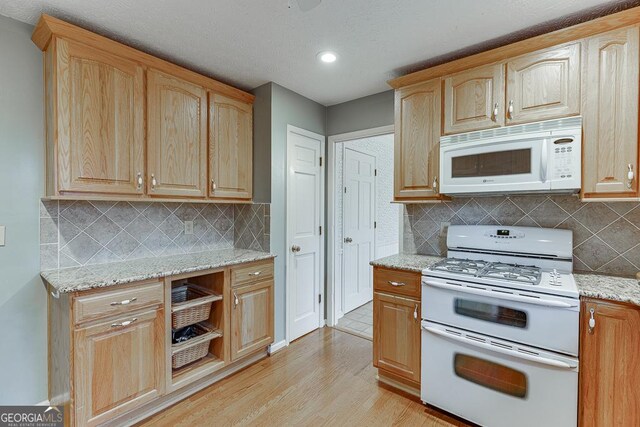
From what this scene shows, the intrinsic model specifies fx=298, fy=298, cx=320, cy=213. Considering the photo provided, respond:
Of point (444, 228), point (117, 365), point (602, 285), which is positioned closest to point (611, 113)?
point (602, 285)

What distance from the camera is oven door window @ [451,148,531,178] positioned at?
1809 mm

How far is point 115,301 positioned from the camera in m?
1.68

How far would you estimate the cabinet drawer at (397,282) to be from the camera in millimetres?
2035

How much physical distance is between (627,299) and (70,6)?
10.5 ft

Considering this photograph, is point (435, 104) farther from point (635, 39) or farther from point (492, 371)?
point (492, 371)

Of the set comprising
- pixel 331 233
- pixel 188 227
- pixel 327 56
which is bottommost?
pixel 331 233

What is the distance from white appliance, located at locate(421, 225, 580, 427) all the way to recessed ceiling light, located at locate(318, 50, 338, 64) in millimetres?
1658

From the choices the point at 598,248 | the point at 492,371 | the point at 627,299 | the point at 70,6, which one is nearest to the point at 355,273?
the point at 492,371

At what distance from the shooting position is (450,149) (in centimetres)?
207

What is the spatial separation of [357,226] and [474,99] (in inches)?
78.5

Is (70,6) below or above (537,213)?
above

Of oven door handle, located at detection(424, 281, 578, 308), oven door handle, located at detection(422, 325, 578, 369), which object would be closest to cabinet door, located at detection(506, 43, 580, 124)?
oven door handle, located at detection(424, 281, 578, 308)

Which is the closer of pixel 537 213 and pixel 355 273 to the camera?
pixel 537 213

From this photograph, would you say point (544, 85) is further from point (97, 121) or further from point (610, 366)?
point (97, 121)
